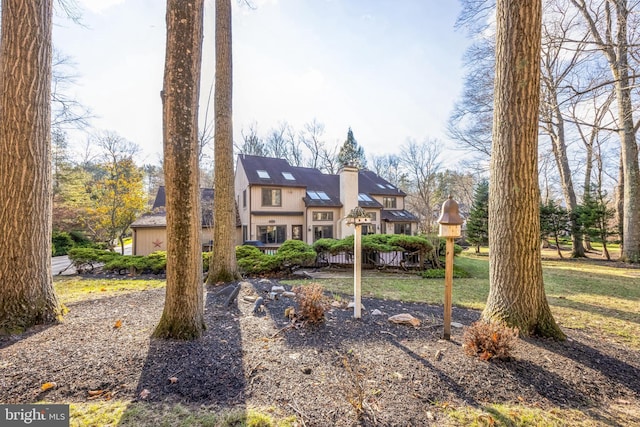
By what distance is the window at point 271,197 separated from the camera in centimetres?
1633

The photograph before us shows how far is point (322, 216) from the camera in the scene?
17.3 m

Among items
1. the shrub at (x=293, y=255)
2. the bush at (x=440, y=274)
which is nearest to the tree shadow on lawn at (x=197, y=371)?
the shrub at (x=293, y=255)

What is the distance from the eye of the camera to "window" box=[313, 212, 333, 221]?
56.1ft

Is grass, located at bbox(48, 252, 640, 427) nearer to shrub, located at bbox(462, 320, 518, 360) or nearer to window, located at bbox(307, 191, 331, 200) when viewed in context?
shrub, located at bbox(462, 320, 518, 360)

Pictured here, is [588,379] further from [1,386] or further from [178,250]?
[1,386]

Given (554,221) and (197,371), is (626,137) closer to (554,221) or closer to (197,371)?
(554,221)

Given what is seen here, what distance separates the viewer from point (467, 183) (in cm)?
2961

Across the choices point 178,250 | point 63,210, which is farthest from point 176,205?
point 63,210

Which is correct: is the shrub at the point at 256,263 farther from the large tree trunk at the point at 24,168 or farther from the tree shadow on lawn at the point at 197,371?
the tree shadow on lawn at the point at 197,371

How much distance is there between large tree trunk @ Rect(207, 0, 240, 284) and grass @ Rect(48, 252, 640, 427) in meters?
2.22

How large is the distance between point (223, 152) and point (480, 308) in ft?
20.3

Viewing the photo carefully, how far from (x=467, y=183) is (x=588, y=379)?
102 ft

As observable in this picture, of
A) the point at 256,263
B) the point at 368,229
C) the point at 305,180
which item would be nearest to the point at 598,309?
the point at 256,263

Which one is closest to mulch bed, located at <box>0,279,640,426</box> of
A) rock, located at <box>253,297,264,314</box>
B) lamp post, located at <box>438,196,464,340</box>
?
lamp post, located at <box>438,196,464,340</box>
